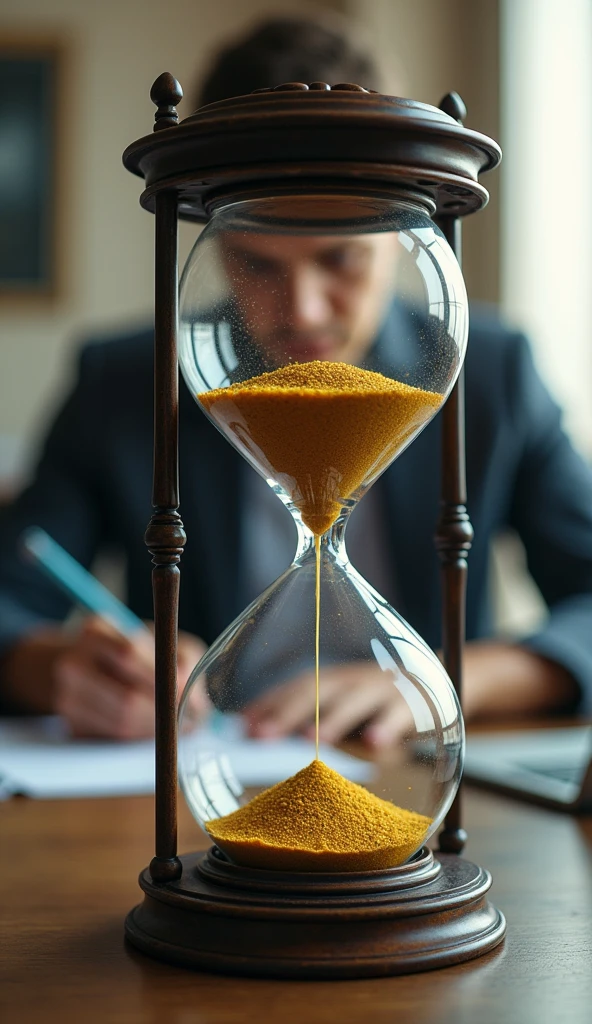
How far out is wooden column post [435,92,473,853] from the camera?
0.74 metres

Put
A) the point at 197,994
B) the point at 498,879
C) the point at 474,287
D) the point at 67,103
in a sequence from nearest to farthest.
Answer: the point at 197,994
the point at 498,879
the point at 474,287
the point at 67,103

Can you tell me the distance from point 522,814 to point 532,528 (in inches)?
A: 46.2

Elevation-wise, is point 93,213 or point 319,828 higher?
point 93,213

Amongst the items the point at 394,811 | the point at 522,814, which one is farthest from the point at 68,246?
the point at 394,811

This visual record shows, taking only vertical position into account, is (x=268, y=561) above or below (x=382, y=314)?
below

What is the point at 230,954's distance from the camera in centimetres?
59

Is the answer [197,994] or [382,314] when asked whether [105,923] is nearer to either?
[197,994]

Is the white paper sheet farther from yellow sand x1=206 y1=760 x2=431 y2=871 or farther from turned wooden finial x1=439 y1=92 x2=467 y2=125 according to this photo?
turned wooden finial x1=439 y1=92 x2=467 y2=125

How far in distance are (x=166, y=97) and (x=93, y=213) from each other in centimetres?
340

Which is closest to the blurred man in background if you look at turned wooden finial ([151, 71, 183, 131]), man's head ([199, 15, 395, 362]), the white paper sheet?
the white paper sheet

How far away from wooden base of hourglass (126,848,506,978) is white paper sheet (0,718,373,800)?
222 mm

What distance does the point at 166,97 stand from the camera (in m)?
0.65

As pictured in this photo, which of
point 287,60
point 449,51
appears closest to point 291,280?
point 287,60

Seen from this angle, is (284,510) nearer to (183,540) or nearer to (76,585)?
(76,585)
